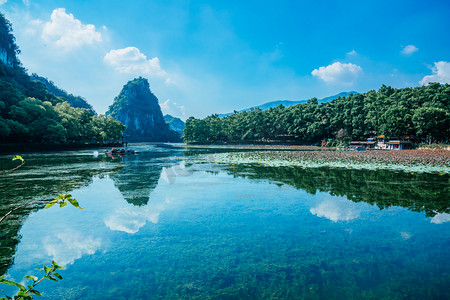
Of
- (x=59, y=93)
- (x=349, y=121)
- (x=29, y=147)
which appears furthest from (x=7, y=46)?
(x=349, y=121)

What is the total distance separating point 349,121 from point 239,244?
63.9 metres

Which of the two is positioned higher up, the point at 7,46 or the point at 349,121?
the point at 7,46

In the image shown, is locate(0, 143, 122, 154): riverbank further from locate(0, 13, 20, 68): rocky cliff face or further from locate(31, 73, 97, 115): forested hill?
locate(31, 73, 97, 115): forested hill

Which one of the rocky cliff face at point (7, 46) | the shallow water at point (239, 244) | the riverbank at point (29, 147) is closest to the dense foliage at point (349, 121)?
the shallow water at point (239, 244)

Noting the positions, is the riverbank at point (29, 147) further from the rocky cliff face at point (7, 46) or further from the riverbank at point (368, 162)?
the rocky cliff face at point (7, 46)

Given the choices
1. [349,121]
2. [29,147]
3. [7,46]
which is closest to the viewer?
[29,147]

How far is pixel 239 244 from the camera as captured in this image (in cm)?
571

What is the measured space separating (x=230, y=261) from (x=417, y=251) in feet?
13.2

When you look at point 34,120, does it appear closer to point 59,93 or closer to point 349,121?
point 349,121

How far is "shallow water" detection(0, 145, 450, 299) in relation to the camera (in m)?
4.14

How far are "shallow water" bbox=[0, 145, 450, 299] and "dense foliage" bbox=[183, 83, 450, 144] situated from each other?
44564mm

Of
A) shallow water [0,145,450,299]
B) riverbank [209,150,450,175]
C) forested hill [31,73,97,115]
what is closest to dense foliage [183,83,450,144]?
riverbank [209,150,450,175]

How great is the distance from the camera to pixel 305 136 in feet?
236

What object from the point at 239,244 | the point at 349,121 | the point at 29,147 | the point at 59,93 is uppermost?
the point at 59,93
